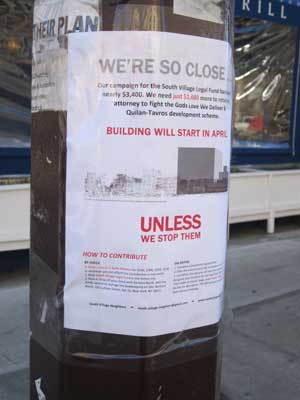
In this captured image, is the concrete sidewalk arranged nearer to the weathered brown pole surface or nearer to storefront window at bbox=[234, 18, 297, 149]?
the weathered brown pole surface

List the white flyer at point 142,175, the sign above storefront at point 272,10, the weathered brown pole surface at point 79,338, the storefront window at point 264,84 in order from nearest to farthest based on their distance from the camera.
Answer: the white flyer at point 142,175
the weathered brown pole surface at point 79,338
the sign above storefront at point 272,10
the storefront window at point 264,84

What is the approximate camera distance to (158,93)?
84.0 inches

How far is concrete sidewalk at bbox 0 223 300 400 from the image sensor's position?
3.56 m

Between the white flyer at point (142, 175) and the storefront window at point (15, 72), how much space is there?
478 cm

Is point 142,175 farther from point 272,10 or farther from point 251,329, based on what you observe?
point 272,10

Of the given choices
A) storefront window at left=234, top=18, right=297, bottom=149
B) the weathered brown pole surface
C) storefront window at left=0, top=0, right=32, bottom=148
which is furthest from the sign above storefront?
the weathered brown pole surface

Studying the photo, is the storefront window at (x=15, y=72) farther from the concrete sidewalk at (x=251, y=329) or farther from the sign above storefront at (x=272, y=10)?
the sign above storefront at (x=272, y=10)

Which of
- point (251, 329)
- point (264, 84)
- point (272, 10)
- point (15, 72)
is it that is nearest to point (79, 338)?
point (251, 329)

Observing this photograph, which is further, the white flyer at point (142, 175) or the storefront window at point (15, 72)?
the storefront window at point (15, 72)

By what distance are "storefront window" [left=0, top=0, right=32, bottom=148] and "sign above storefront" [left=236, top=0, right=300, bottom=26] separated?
2761 millimetres

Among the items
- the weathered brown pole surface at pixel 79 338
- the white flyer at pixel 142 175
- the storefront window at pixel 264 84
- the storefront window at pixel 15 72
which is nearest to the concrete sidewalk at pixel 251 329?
the weathered brown pole surface at pixel 79 338

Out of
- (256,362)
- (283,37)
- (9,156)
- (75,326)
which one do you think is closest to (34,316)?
(75,326)

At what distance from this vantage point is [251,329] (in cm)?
452

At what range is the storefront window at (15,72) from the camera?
673 centimetres
